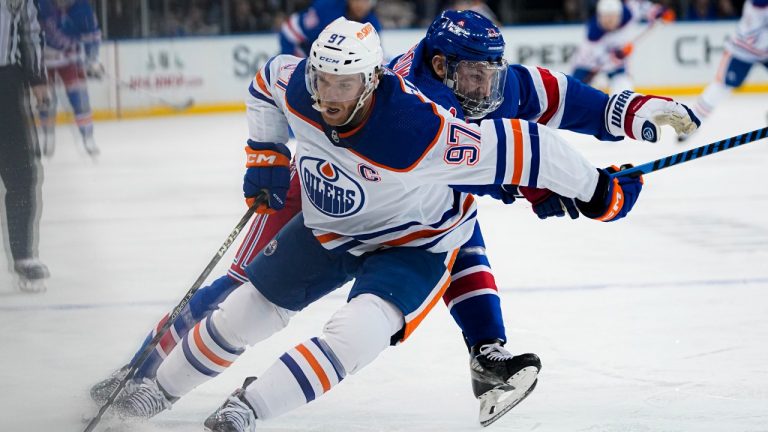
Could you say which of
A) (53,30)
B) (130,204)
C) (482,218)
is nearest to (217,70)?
(130,204)

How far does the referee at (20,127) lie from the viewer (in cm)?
277

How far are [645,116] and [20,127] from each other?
160 cm

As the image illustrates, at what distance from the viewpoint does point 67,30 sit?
10.4ft

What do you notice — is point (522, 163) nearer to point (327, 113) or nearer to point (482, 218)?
point (327, 113)

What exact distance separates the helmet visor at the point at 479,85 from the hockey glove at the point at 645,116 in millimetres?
323

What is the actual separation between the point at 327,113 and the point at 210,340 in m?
0.56

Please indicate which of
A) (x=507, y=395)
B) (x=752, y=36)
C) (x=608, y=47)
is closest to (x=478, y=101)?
(x=507, y=395)

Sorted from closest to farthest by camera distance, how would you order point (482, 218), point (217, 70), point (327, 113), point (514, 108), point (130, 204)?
1. point (327, 113)
2. point (514, 108)
3. point (482, 218)
4. point (130, 204)
5. point (217, 70)

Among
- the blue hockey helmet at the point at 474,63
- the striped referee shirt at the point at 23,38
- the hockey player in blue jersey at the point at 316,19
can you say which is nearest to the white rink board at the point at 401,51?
the hockey player in blue jersey at the point at 316,19

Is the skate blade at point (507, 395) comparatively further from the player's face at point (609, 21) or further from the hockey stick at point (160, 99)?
the player's face at point (609, 21)

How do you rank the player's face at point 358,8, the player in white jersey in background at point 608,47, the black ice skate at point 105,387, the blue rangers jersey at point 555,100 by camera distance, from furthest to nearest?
the player in white jersey in background at point 608,47 < the player's face at point 358,8 < the blue rangers jersey at point 555,100 < the black ice skate at point 105,387

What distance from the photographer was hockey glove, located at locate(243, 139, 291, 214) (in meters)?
2.40

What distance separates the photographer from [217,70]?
10.2m

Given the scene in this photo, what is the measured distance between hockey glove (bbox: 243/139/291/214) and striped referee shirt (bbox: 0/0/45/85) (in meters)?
0.74
